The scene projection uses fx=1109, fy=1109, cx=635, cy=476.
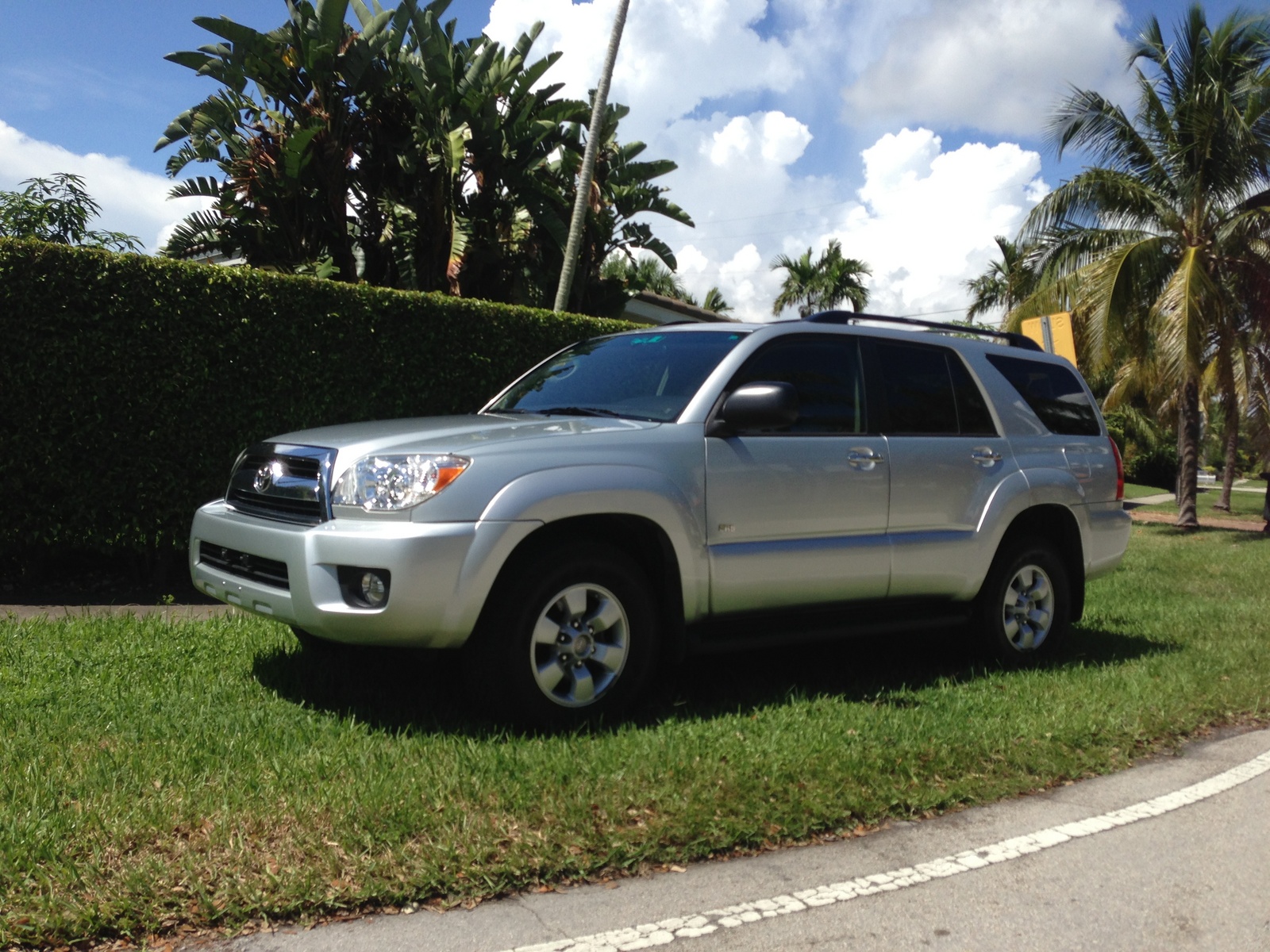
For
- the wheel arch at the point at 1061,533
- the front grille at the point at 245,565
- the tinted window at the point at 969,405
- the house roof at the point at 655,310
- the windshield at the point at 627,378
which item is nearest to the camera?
the front grille at the point at 245,565

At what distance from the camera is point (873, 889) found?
3521mm

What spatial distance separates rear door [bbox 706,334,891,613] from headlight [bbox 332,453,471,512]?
1258 mm

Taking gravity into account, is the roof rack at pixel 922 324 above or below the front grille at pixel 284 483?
above

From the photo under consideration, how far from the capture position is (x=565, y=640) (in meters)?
4.73

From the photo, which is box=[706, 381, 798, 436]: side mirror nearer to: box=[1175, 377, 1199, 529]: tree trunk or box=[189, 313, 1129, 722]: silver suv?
box=[189, 313, 1129, 722]: silver suv

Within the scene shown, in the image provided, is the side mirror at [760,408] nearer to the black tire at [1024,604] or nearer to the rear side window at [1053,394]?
the black tire at [1024,604]

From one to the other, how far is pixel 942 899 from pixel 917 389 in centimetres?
329

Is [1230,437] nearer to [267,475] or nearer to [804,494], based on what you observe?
[804,494]

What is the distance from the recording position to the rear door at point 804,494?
202 inches

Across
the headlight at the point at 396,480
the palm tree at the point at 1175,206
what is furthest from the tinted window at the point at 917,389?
the palm tree at the point at 1175,206

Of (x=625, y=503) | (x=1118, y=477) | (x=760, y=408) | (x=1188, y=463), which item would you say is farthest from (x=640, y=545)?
(x=1188, y=463)

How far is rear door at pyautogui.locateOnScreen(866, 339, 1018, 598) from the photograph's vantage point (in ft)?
19.1

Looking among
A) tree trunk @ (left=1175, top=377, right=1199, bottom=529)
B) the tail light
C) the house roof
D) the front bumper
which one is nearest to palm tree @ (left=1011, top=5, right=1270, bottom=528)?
tree trunk @ (left=1175, top=377, right=1199, bottom=529)

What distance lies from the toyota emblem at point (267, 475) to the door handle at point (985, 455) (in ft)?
12.0
